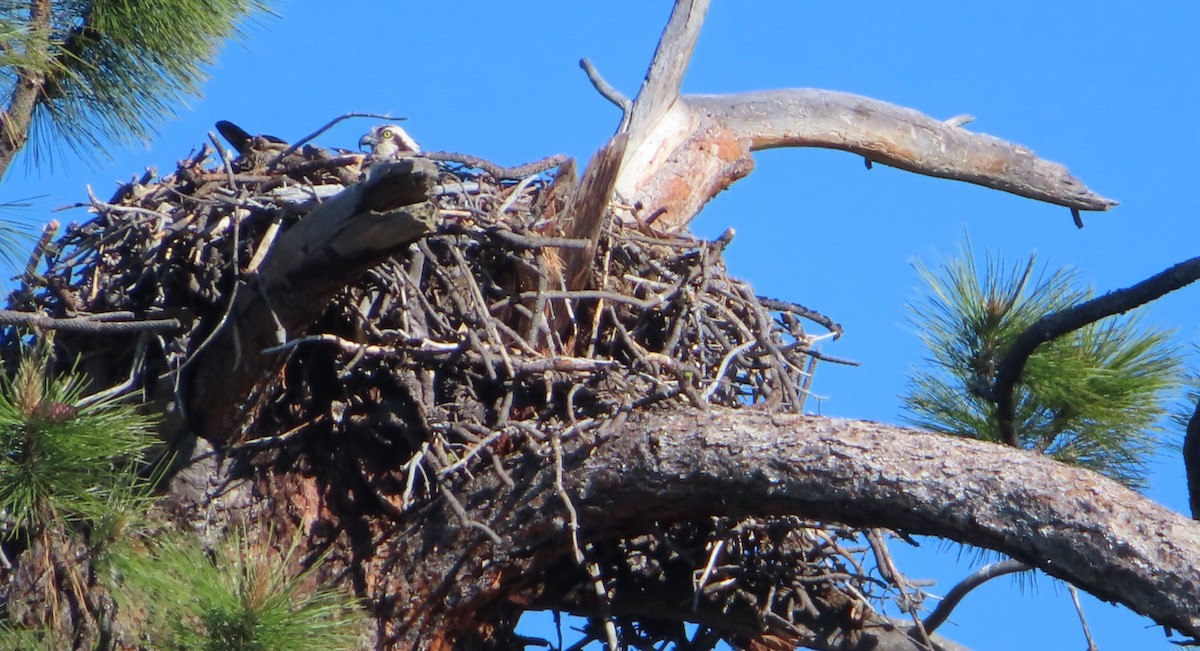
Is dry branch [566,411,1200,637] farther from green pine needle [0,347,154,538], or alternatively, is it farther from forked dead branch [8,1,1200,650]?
green pine needle [0,347,154,538]

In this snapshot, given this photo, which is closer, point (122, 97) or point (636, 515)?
point (636, 515)

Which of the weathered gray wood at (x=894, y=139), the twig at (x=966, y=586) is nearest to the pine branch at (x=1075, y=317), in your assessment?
the twig at (x=966, y=586)

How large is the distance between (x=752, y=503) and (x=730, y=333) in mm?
1009

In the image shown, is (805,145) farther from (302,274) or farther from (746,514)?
(302,274)

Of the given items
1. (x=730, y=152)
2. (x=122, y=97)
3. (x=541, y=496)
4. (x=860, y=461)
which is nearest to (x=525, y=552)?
(x=541, y=496)

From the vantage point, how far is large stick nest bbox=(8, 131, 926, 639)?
342cm

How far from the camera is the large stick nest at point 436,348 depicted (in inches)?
134

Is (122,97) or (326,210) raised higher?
(122,97)

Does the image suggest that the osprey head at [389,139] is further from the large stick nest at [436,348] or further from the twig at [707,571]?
the twig at [707,571]

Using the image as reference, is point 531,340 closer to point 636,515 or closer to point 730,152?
point 636,515

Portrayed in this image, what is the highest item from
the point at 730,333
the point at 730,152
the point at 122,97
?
the point at 730,152

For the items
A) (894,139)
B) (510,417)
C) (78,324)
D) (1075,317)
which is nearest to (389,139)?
(894,139)

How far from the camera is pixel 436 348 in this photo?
3367mm

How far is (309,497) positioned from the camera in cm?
351
